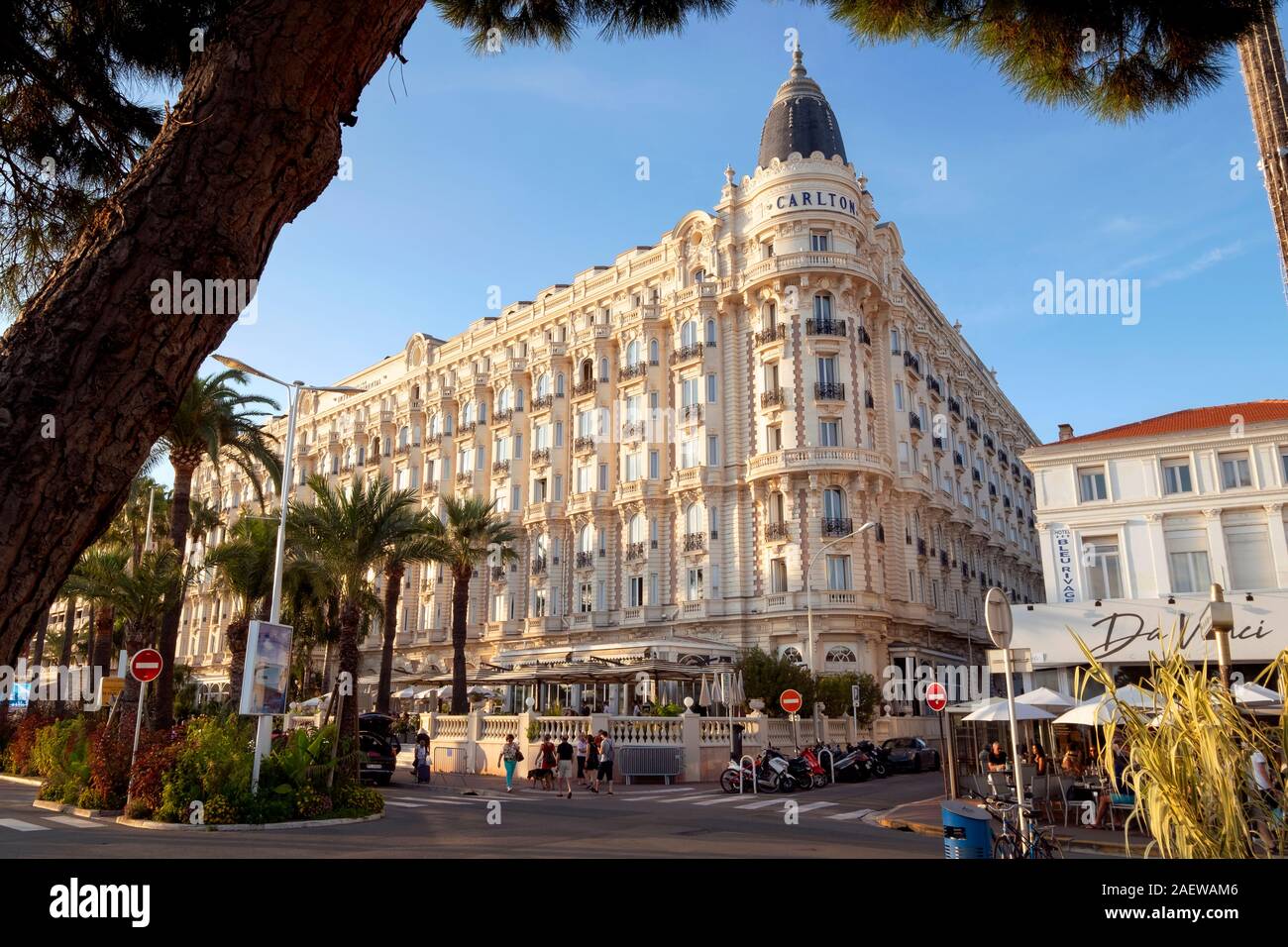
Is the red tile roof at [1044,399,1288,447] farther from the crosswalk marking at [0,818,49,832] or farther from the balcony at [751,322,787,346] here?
the crosswalk marking at [0,818,49,832]

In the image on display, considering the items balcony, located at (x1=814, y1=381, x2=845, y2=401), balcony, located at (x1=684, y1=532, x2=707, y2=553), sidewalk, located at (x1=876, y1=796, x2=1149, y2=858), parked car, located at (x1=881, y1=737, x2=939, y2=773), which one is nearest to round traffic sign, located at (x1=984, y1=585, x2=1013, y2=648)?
sidewalk, located at (x1=876, y1=796, x2=1149, y2=858)

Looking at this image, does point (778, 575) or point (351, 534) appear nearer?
point (351, 534)

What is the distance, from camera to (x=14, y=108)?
5.23 meters

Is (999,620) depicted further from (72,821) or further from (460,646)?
(460,646)

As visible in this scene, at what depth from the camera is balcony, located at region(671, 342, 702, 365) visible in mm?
48250

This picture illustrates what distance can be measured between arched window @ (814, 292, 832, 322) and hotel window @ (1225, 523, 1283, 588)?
2045 cm

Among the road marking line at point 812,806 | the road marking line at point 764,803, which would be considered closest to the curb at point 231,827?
the road marking line at point 764,803

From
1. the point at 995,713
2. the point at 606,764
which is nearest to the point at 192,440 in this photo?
the point at 606,764

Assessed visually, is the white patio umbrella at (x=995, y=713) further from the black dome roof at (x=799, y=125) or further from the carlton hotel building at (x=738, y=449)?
the black dome roof at (x=799, y=125)

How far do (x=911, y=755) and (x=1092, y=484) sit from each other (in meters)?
12.4

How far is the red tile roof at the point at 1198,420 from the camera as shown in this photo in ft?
108

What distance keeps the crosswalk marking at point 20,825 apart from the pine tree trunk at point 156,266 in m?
15.4

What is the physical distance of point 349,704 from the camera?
70.4 feet

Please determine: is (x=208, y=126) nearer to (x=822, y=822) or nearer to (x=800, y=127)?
(x=822, y=822)
